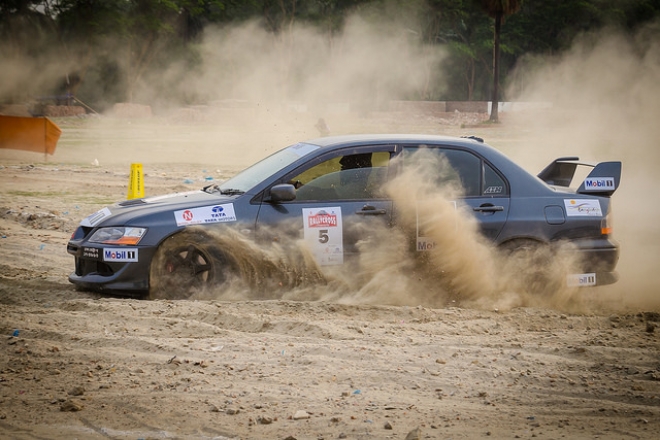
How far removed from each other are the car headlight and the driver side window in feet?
4.51

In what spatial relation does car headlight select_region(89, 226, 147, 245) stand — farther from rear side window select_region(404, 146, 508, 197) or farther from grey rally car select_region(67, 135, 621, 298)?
rear side window select_region(404, 146, 508, 197)

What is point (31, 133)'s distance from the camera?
68.2ft

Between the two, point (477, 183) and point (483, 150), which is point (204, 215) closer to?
point (477, 183)

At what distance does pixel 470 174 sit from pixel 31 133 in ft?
53.6

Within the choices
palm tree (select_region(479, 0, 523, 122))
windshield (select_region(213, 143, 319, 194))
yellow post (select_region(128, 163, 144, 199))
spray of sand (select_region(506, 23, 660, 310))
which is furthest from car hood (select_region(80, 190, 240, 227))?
palm tree (select_region(479, 0, 523, 122))

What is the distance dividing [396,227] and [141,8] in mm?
48802

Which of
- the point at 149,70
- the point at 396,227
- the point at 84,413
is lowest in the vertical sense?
the point at 84,413

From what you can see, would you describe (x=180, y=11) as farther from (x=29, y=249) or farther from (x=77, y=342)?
(x=77, y=342)

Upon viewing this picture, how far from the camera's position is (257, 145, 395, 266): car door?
687cm

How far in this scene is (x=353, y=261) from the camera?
6.94 meters

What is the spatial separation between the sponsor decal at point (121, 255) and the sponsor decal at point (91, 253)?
0.30 feet

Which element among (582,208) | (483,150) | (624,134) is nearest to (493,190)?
(483,150)

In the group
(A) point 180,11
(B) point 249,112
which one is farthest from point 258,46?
(B) point 249,112

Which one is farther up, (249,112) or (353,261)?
(249,112)
